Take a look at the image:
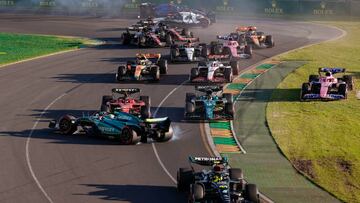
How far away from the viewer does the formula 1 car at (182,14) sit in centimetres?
7419

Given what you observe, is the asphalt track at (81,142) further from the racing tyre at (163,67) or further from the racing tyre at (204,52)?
the racing tyre at (204,52)

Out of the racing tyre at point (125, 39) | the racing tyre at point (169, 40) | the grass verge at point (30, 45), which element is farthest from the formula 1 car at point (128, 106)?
the racing tyre at point (125, 39)

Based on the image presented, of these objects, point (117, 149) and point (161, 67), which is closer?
point (117, 149)

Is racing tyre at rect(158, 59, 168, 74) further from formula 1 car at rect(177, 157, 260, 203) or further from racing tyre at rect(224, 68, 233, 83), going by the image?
formula 1 car at rect(177, 157, 260, 203)

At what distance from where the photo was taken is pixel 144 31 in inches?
2394

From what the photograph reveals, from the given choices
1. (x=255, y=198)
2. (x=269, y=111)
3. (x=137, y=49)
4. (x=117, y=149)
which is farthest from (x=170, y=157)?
(x=137, y=49)

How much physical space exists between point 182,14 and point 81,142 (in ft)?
148

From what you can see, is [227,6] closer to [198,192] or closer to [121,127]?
[121,127]

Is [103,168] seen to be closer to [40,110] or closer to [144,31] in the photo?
[40,110]

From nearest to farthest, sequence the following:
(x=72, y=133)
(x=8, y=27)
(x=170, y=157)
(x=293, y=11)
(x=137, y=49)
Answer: (x=170, y=157) → (x=72, y=133) → (x=137, y=49) → (x=8, y=27) → (x=293, y=11)

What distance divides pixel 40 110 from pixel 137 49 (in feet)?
77.3

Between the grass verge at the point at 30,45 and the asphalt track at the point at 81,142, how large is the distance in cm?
231

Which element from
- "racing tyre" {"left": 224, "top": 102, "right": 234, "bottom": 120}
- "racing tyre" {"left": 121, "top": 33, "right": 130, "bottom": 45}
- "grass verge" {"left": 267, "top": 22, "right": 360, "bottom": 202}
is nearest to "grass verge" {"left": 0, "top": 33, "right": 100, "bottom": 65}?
"racing tyre" {"left": 121, "top": 33, "right": 130, "bottom": 45}

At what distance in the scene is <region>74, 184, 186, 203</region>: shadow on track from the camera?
77.8ft
